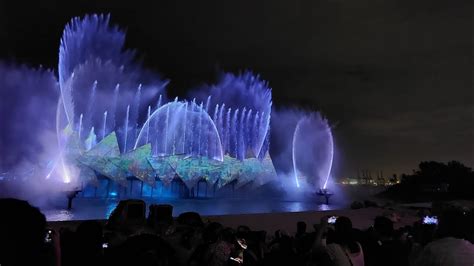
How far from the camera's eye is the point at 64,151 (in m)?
45.2

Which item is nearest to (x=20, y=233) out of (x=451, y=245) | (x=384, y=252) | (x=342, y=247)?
(x=451, y=245)

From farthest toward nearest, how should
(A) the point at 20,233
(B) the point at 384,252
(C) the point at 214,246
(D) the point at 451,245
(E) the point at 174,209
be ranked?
(E) the point at 174,209, (C) the point at 214,246, (B) the point at 384,252, (D) the point at 451,245, (A) the point at 20,233

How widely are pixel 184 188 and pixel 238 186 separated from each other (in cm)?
982

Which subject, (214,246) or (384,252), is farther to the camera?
(214,246)

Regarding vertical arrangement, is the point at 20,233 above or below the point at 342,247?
above

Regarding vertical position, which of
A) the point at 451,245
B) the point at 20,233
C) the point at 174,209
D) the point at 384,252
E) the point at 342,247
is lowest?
the point at 174,209

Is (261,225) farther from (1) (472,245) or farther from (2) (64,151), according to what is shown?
(2) (64,151)

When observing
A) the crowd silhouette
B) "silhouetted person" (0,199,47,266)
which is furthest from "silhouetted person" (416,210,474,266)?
"silhouetted person" (0,199,47,266)

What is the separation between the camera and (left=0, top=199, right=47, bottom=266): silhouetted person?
1.98m

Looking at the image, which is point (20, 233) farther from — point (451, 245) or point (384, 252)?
point (384, 252)

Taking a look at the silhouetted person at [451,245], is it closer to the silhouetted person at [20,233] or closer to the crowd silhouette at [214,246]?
the crowd silhouette at [214,246]

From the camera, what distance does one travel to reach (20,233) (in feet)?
6.61

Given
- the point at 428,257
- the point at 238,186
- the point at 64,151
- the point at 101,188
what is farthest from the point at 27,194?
the point at 428,257

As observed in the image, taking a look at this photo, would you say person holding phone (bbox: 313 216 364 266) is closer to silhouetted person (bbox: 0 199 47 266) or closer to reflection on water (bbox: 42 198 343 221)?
silhouetted person (bbox: 0 199 47 266)
